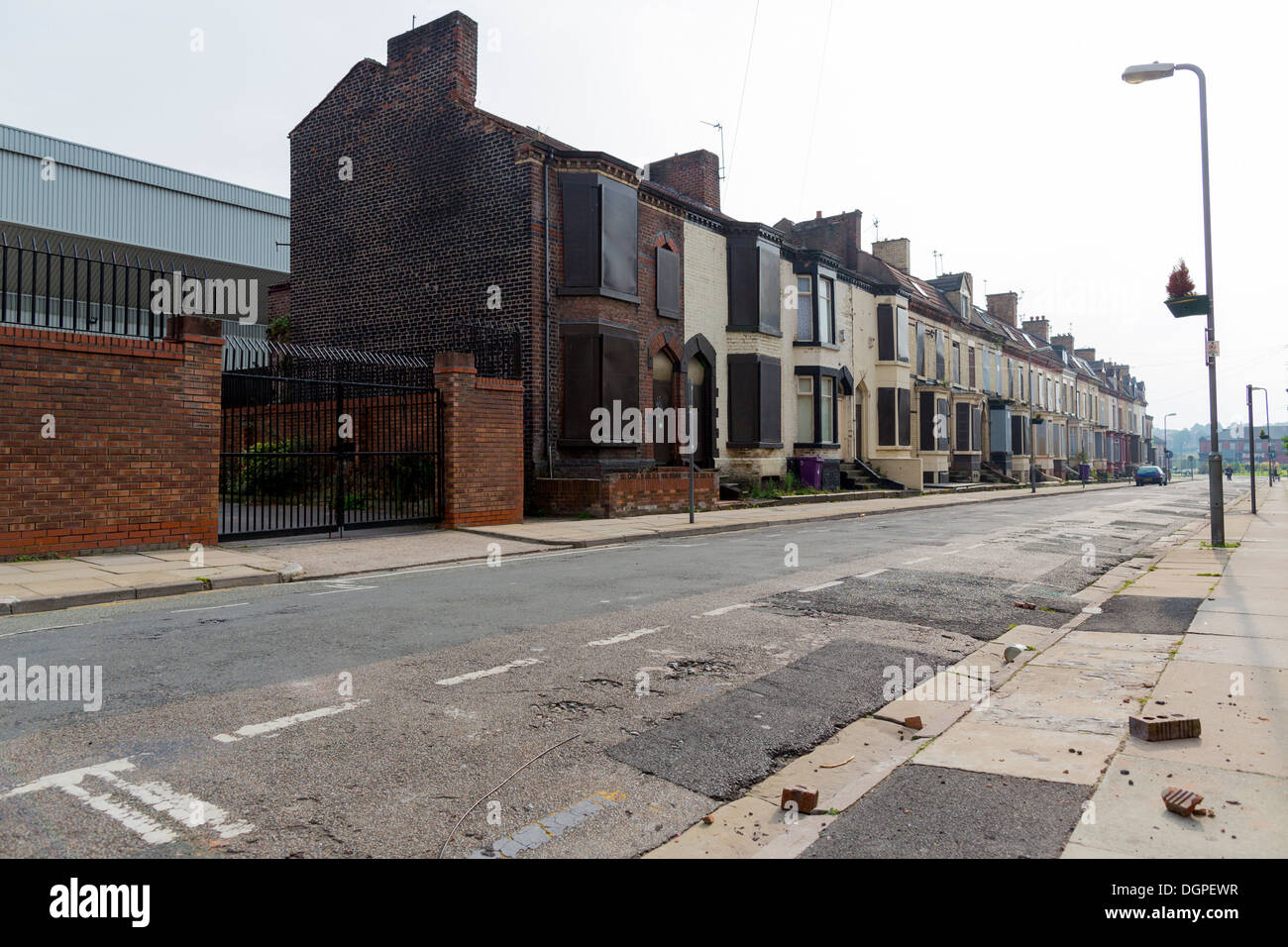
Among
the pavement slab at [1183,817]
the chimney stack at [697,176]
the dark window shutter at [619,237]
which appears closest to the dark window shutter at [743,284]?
the chimney stack at [697,176]

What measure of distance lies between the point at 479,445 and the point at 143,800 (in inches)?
517

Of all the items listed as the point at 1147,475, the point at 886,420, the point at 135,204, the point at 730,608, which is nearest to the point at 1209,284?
the point at 730,608

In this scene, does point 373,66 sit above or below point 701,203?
above

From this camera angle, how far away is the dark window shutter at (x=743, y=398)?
1024 inches

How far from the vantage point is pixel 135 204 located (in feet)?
120

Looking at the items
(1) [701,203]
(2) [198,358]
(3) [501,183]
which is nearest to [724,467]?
(1) [701,203]

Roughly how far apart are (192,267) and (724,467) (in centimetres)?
3017

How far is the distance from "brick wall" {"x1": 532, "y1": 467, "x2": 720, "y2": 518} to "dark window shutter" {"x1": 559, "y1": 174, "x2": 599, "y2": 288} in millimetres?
4965

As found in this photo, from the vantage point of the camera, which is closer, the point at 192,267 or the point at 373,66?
the point at 373,66

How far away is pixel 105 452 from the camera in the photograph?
11.2m

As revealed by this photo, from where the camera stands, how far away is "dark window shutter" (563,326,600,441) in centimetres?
2005

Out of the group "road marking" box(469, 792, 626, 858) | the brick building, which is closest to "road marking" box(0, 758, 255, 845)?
"road marking" box(469, 792, 626, 858)

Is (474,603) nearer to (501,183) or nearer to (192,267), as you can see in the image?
(501,183)

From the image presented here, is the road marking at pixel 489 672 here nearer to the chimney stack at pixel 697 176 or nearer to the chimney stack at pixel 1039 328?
the chimney stack at pixel 697 176
